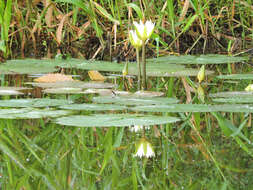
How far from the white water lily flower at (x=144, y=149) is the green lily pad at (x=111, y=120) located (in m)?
0.14

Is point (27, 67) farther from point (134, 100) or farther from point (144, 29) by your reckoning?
point (134, 100)

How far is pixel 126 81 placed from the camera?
104 inches

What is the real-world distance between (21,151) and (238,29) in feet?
11.7

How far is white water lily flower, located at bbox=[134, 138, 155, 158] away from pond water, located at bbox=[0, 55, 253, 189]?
0.05 ft

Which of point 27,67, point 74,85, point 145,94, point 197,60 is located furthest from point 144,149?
point 197,60

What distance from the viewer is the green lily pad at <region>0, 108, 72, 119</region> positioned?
1.71 metres

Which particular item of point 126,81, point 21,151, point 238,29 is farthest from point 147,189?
→ point 238,29

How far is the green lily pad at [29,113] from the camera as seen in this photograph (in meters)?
1.71

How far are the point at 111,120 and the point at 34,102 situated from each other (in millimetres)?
423

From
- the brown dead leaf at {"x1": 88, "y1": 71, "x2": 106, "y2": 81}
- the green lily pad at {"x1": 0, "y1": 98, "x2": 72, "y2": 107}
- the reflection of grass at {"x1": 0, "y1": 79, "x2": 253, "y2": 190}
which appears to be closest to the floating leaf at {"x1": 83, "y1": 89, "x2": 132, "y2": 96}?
the green lily pad at {"x1": 0, "y1": 98, "x2": 72, "y2": 107}

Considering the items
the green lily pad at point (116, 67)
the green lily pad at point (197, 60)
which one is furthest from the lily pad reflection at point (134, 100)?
the green lily pad at point (197, 60)

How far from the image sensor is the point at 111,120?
163 cm

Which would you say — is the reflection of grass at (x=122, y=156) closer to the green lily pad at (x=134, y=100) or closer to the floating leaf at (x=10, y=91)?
the green lily pad at (x=134, y=100)

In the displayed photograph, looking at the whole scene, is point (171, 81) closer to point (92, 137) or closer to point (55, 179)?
point (92, 137)
